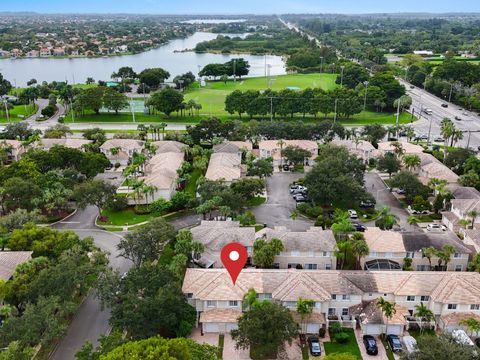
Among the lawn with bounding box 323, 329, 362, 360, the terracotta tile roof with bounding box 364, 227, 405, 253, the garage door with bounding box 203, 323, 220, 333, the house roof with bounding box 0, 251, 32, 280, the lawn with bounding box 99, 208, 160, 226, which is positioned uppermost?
the house roof with bounding box 0, 251, 32, 280

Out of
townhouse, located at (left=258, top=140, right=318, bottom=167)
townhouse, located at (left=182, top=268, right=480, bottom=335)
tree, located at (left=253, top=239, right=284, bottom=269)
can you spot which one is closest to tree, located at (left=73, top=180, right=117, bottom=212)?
townhouse, located at (left=182, top=268, right=480, bottom=335)

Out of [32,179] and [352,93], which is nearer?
[32,179]

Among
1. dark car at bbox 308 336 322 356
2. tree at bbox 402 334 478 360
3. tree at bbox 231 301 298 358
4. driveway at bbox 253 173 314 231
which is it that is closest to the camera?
tree at bbox 402 334 478 360

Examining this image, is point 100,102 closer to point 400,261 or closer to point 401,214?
point 401,214

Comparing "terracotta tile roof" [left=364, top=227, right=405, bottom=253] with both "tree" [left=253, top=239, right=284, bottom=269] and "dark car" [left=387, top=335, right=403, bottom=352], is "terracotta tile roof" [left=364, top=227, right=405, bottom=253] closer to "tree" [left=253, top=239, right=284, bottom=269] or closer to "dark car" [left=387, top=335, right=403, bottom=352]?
"tree" [left=253, top=239, right=284, bottom=269]

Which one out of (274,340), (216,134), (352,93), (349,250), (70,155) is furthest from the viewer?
(352,93)

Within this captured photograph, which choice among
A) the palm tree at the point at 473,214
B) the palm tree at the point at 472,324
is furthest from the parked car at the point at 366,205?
the palm tree at the point at 472,324

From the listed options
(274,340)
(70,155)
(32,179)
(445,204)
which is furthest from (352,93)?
(274,340)

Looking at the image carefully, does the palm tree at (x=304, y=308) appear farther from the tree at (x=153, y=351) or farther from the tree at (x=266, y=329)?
the tree at (x=153, y=351)
